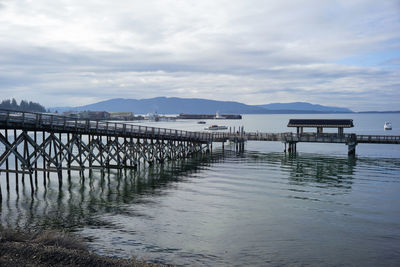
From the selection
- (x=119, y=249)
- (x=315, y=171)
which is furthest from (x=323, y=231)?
(x=315, y=171)

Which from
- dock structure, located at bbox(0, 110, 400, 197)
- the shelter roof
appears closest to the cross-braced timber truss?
dock structure, located at bbox(0, 110, 400, 197)

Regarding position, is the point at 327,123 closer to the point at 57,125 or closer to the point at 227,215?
the point at 227,215

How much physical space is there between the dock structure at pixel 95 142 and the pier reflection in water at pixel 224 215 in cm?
216

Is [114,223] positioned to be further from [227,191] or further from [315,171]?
[315,171]

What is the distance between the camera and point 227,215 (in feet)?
78.3

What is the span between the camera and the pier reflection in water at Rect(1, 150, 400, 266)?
17.7 meters

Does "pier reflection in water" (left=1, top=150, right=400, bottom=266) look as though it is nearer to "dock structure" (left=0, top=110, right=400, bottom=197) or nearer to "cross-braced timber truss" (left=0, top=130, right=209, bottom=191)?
"cross-braced timber truss" (left=0, top=130, right=209, bottom=191)

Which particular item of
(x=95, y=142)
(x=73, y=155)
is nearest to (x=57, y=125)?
(x=73, y=155)

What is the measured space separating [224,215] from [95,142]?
766 inches

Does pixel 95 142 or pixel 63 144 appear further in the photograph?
pixel 95 142

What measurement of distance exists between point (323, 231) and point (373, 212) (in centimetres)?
639

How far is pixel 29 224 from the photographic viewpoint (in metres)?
20.8

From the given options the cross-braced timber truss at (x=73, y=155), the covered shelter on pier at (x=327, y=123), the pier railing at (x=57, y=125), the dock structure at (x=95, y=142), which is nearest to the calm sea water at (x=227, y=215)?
the cross-braced timber truss at (x=73, y=155)

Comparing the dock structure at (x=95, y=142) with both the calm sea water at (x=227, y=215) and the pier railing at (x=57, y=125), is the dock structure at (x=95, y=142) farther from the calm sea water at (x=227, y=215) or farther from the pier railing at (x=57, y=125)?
the calm sea water at (x=227, y=215)
